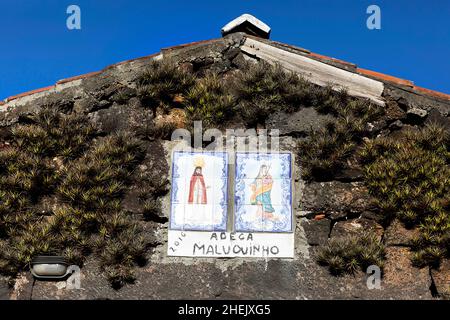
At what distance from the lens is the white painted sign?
7.27 m

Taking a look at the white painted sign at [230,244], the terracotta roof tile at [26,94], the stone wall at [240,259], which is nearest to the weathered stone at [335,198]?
the stone wall at [240,259]

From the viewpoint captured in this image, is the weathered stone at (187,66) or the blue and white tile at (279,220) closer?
the blue and white tile at (279,220)

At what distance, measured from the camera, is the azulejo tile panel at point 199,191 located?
24.4ft

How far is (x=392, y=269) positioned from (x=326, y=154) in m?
1.54

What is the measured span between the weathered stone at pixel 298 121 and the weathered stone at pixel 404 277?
1.74 m

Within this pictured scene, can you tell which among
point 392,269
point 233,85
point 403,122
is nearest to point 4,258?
point 233,85

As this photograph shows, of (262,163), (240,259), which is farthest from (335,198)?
(240,259)

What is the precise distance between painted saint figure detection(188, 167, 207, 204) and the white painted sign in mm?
383

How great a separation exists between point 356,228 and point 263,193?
1.13 meters

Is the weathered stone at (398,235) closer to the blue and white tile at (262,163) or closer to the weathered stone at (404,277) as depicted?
the weathered stone at (404,277)

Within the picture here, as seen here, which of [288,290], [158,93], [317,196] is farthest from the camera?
[158,93]

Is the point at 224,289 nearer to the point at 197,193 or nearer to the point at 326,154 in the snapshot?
the point at 197,193

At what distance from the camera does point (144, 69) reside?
8.30 metres

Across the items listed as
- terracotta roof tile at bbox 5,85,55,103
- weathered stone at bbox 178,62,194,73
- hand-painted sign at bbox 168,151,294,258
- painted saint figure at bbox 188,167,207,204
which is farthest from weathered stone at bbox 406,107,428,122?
terracotta roof tile at bbox 5,85,55,103
